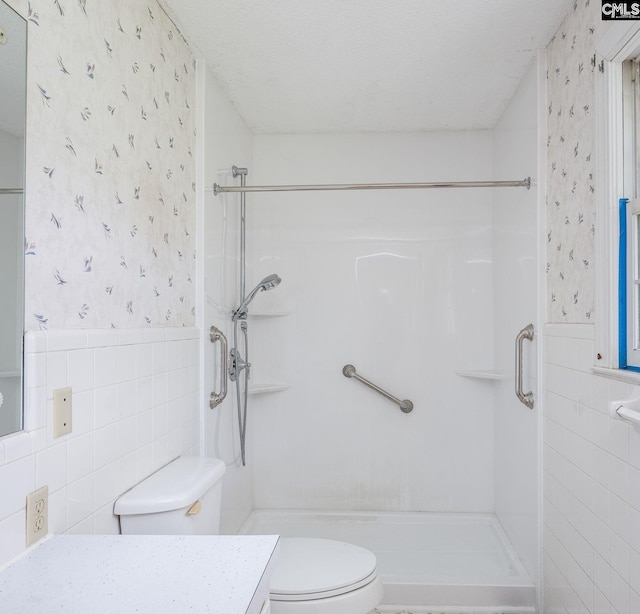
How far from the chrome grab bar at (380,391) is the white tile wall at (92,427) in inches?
49.3

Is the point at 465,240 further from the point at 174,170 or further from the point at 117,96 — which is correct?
the point at 117,96

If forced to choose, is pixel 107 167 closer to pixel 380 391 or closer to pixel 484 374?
pixel 380 391

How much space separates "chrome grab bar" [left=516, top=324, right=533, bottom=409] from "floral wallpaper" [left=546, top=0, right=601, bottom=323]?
178 millimetres

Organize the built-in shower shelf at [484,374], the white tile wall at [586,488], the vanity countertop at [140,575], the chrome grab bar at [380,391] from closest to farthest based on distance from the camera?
the vanity countertop at [140,575] → the white tile wall at [586,488] → the built-in shower shelf at [484,374] → the chrome grab bar at [380,391]

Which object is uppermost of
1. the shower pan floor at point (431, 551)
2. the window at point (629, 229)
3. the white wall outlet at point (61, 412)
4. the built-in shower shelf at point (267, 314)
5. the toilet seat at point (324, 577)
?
the window at point (629, 229)

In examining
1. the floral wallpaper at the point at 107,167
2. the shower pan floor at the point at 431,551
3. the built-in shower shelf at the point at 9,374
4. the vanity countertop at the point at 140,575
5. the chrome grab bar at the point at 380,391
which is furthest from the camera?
the chrome grab bar at the point at 380,391

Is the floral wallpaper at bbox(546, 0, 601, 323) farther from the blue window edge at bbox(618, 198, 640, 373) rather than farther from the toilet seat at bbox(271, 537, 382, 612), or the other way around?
the toilet seat at bbox(271, 537, 382, 612)

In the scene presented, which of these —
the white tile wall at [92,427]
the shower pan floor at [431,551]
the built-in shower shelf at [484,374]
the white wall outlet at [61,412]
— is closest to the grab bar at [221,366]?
the white tile wall at [92,427]

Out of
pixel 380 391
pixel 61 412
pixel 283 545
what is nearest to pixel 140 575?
pixel 61 412

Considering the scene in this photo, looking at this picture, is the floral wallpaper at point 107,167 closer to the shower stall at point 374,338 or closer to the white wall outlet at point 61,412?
the white wall outlet at point 61,412

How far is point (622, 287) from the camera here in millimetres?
1610

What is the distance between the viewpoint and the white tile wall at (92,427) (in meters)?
1.14

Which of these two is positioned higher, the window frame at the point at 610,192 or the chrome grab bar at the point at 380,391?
the window frame at the point at 610,192

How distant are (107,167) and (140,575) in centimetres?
106
